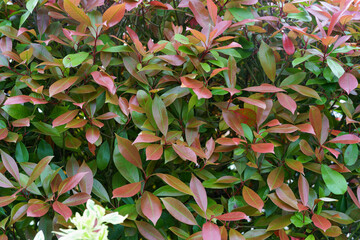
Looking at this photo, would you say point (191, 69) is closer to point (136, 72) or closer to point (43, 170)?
point (136, 72)

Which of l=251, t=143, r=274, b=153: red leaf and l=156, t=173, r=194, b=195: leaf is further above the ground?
l=251, t=143, r=274, b=153: red leaf

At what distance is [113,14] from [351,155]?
958 mm

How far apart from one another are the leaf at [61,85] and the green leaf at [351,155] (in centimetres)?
97

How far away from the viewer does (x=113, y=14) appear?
1.20 metres

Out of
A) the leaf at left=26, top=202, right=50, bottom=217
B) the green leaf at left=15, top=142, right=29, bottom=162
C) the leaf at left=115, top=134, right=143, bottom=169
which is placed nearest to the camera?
the leaf at left=26, top=202, right=50, bottom=217

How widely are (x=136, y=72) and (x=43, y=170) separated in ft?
1.45

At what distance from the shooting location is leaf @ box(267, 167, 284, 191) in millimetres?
1211

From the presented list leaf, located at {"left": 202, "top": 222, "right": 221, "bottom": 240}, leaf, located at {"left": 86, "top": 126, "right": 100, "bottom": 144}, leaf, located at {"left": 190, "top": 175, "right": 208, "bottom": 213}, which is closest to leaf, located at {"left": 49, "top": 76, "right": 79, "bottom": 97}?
leaf, located at {"left": 86, "top": 126, "right": 100, "bottom": 144}

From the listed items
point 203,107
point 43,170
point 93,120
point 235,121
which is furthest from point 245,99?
point 43,170

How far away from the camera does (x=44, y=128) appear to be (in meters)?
1.23

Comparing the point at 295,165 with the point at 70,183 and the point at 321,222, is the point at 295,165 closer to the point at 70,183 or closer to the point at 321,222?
the point at 321,222

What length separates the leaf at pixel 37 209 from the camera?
1.05 meters

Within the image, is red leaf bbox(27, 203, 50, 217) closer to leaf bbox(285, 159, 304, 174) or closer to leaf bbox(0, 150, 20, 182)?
leaf bbox(0, 150, 20, 182)

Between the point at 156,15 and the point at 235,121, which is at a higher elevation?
the point at 156,15
